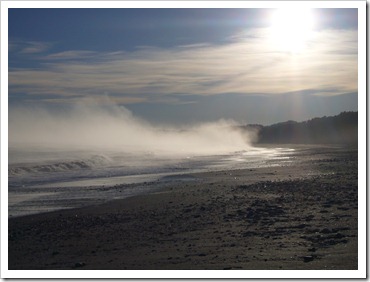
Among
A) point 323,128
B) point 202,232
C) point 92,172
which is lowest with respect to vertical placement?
point 202,232

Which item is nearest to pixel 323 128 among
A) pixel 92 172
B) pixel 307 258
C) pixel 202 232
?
pixel 92 172

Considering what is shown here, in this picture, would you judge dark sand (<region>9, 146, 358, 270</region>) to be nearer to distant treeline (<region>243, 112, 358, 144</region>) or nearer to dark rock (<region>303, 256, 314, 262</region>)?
dark rock (<region>303, 256, 314, 262</region>)

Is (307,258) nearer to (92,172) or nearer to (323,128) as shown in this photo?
(323,128)

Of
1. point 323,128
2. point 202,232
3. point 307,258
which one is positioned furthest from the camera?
point 323,128

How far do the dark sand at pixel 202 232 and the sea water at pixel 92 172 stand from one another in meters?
0.62

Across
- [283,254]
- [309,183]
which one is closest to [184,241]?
[283,254]

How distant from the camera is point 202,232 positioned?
571 centimetres

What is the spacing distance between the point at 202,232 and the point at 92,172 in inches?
195

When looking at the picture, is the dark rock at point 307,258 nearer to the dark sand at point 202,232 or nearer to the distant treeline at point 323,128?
the dark sand at point 202,232

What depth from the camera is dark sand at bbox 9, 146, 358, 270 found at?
5.18 m

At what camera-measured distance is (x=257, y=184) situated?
26.9 ft

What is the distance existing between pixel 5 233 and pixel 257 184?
12.8 feet

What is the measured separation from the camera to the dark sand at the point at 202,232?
518 cm

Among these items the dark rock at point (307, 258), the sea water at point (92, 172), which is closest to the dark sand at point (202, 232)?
the dark rock at point (307, 258)
